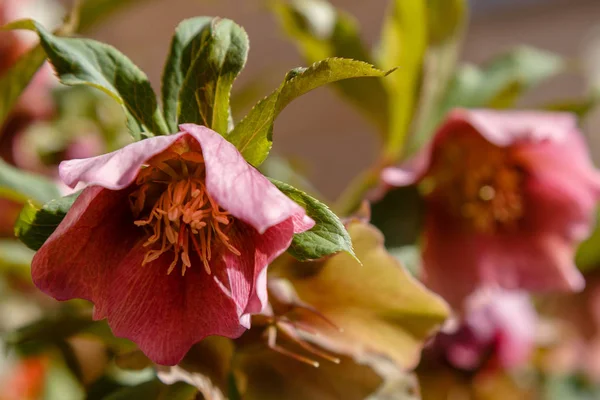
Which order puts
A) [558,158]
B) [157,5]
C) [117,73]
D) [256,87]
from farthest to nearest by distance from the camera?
[157,5]
[256,87]
[558,158]
[117,73]

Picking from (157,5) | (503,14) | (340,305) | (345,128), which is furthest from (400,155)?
(157,5)

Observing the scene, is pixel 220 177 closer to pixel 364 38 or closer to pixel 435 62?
pixel 435 62

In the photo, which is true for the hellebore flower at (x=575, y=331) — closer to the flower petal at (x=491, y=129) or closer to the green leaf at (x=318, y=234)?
the flower petal at (x=491, y=129)

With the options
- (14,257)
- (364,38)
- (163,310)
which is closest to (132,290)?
(163,310)

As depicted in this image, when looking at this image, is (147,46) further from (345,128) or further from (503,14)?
(503,14)

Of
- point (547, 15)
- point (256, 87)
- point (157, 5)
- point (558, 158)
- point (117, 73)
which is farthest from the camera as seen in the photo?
point (157, 5)

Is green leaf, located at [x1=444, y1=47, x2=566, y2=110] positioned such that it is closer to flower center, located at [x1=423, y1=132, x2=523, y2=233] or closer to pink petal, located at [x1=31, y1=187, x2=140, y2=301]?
flower center, located at [x1=423, y1=132, x2=523, y2=233]
